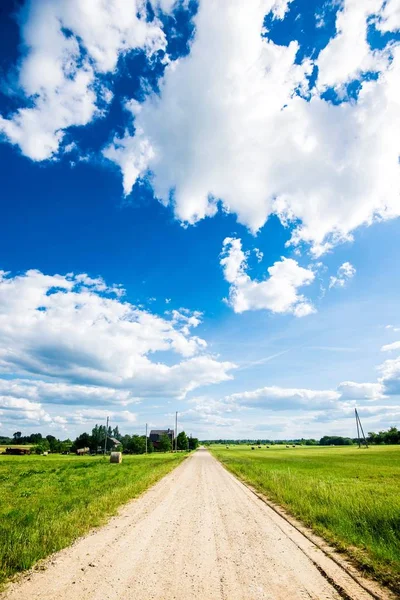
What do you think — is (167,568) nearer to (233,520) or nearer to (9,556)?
(9,556)

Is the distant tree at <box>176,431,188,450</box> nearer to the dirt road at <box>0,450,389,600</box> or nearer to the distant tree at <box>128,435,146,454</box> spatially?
the distant tree at <box>128,435,146,454</box>

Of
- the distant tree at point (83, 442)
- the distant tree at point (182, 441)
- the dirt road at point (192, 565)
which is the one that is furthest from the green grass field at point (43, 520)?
the distant tree at point (182, 441)

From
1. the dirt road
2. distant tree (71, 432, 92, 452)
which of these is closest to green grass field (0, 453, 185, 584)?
the dirt road

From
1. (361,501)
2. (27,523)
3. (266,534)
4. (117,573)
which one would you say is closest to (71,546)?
(117,573)

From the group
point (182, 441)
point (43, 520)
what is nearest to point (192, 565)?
point (43, 520)

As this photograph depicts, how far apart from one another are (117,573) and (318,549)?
468 centimetres

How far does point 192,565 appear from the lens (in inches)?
269

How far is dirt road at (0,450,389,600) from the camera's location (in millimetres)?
5582

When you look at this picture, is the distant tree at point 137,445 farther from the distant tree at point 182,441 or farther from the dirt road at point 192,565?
the dirt road at point 192,565

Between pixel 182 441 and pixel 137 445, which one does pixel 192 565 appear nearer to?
pixel 137 445

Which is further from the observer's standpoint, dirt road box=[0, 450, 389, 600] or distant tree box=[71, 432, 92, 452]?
distant tree box=[71, 432, 92, 452]

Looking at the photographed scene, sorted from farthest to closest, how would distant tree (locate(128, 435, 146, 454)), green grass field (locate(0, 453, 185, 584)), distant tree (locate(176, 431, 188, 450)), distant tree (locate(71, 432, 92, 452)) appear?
distant tree (locate(176, 431, 188, 450)) → distant tree (locate(71, 432, 92, 452)) → distant tree (locate(128, 435, 146, 454)) → green grass field (locate(0, 453, 185, 584))

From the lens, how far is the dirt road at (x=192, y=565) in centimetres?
558

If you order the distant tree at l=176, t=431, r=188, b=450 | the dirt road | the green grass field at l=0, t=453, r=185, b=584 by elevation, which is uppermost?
the distant tree at l=176, t=431, r=188, b=450
